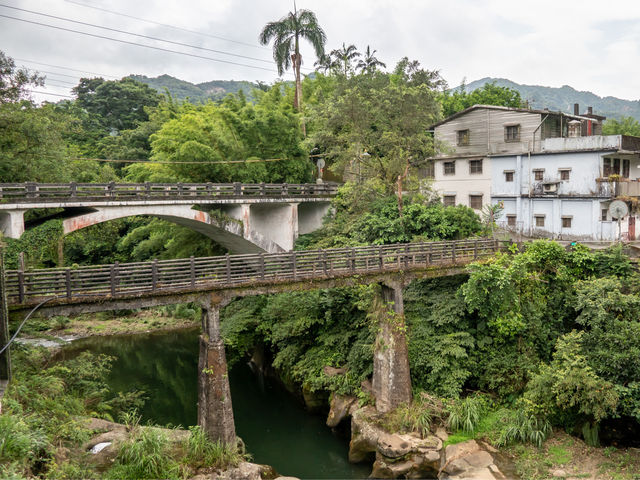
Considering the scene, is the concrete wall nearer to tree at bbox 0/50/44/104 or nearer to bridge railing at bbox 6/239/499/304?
bridge railing at bbox 6/239/499/304

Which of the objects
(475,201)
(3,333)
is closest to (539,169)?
(475,201)

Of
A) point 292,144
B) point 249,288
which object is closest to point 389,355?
point 249,288

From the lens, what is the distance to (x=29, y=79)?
2458cm

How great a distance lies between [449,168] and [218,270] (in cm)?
2068

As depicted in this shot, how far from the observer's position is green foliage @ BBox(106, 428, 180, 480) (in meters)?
13.7

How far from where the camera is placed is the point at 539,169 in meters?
27.8

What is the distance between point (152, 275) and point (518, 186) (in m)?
22.5

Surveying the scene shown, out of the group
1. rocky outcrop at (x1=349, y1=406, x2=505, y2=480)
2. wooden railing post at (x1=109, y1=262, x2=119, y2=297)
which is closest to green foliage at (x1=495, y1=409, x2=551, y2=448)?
rocky outcrop at (x1=349, y1=406, x2=505, y2=480)

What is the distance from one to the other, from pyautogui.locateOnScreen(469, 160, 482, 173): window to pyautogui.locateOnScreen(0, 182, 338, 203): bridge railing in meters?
9.21

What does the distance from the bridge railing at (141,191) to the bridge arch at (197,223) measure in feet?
2.01

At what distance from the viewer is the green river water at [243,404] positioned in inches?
754

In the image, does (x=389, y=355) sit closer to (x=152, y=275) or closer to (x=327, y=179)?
(x=152, y=275)

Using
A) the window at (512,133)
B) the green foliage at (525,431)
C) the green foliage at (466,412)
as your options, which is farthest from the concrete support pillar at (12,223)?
the window at (512,133)

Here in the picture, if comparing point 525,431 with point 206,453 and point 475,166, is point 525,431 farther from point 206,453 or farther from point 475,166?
point 475,166
